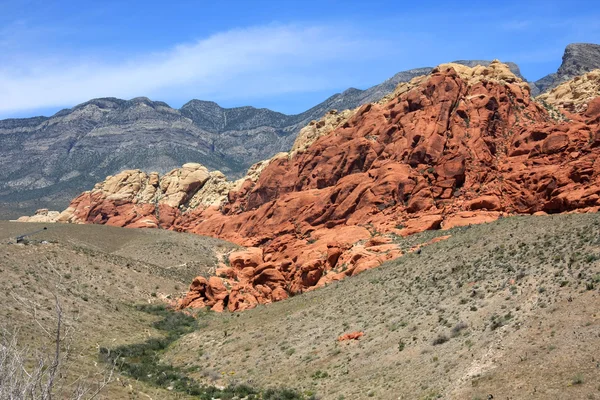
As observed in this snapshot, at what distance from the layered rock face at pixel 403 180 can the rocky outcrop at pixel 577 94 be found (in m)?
3.83

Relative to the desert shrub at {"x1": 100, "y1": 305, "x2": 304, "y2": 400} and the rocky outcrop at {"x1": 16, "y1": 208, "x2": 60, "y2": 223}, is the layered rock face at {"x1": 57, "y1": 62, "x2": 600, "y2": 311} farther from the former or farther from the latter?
the rocky outcrop at {"x1": 16, "y1": 208, "x2": 60, "y2": 223}

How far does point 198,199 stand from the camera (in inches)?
4429

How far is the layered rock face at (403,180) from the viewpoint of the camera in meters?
54.6

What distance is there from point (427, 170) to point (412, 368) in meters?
43.6

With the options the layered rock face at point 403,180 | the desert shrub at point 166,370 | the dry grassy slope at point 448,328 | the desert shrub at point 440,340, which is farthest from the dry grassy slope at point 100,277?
the desert shrub at point 440,340

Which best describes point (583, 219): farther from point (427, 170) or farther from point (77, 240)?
point (77, 240)

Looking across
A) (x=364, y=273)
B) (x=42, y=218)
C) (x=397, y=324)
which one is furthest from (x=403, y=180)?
(x=42, y=218)

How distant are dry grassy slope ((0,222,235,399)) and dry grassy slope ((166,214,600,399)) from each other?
21.5 feet

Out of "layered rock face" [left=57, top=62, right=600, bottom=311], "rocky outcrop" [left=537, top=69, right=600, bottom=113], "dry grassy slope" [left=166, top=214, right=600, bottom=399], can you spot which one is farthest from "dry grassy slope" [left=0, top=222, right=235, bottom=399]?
"rocky outcrop" [left=537, top=69, right=600, bottom=113]

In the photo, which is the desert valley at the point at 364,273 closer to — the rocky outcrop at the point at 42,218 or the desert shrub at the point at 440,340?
the desert shrub at the point at 440,340

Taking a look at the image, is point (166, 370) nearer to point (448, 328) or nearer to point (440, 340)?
point (440, 340)

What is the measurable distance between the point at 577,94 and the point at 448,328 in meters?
62.7

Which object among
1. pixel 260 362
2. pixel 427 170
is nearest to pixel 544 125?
→ pixel 427 170

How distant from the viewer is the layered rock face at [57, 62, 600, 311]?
54562 millimetres
